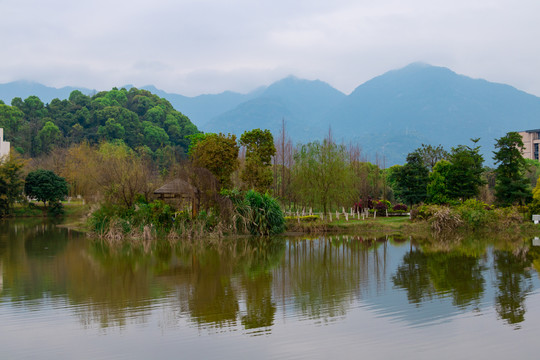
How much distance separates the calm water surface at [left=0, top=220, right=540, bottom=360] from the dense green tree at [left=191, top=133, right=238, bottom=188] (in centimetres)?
748

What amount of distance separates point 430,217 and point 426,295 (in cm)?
1684

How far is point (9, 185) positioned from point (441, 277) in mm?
37523

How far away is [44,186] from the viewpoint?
1656 inches

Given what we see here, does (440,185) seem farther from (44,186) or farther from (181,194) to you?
(44,186)

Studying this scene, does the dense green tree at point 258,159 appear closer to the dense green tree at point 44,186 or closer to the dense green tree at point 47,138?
the dense green tree at point 44,186

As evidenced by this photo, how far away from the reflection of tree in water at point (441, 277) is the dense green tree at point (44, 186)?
34569 millimetres

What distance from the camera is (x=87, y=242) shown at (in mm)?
22031

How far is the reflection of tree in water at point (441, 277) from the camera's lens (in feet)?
34.2

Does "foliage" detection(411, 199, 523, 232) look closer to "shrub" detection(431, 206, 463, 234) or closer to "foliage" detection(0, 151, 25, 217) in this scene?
"shrub" detection(431, 206, 463, 234)

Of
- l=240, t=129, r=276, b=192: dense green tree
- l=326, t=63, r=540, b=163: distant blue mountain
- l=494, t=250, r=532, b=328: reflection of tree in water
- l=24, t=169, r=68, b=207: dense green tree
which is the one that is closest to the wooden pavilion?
l=240, t=129, r=276, b=192: dense green tree

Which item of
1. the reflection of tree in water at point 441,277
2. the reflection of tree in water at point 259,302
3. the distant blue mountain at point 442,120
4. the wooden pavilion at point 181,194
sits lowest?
the reflection of tree in water at point 441,277

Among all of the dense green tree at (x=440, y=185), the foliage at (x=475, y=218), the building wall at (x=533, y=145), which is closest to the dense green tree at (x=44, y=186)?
the dense green tree at (x=440, y=185)

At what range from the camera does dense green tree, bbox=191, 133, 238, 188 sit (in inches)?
944

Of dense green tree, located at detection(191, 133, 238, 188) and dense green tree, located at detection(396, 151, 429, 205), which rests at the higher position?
dense green tree, located at detection(191, 133, 238, 188)
